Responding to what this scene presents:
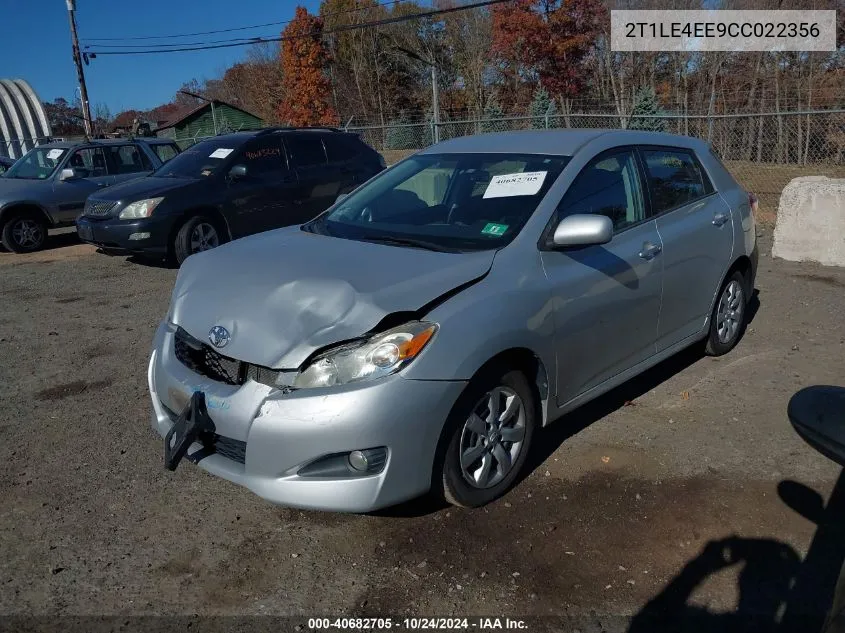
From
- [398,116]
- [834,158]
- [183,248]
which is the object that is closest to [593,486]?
[183,248]

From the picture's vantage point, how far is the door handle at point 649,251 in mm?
4260

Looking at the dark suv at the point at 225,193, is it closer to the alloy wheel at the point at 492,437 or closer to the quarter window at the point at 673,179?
the quarter window at the point at 673,179

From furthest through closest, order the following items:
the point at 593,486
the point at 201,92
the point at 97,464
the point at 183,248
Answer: the point at 201,92 < the point at 183,248 < the point at 97,464 < the point at 593,486

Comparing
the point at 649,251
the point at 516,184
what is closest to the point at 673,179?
the point at 649,251

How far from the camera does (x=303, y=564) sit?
3.11m

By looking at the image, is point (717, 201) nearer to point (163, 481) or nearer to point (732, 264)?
point (732, 264)

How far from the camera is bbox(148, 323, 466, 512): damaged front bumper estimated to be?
2.91m

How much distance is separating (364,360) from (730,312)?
11.9ft

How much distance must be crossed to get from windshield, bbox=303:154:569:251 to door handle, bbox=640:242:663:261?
0.73 meters

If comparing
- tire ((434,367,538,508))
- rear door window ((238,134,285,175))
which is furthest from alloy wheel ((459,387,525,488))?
rear door window ((238,134,285,175))

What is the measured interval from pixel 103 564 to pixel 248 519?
0.65 metres

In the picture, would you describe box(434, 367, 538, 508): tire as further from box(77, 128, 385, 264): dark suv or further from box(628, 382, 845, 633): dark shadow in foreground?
box(77, 128, 385, 264): dark suv

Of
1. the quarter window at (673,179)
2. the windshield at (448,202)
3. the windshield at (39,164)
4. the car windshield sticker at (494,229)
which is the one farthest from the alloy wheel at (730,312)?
the windshield at (39,164)

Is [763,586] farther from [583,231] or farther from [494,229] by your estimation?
[494,229]
